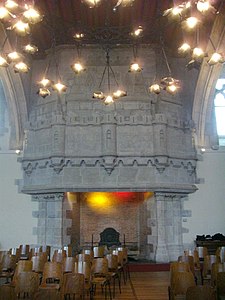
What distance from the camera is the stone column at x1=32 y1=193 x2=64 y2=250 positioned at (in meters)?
10.7

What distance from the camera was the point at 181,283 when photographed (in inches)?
193

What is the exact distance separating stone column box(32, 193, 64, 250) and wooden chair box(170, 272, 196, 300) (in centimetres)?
618

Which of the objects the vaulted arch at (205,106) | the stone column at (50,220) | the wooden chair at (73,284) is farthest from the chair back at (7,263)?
the vaulted arch at (205,106)

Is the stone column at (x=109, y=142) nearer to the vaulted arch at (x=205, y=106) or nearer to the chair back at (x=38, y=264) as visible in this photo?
the vaulted arch at (x=205, y=106)

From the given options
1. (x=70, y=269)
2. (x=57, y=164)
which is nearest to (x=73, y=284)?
(x=70, y=269)

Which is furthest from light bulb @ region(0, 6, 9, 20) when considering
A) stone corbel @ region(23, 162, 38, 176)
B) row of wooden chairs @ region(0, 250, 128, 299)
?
stone corbel @ region(23, 162, 38, 176)

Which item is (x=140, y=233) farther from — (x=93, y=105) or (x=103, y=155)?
(x=93, y=105)

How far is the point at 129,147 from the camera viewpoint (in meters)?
11.1

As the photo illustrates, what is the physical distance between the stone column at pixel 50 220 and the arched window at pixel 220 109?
596 cm

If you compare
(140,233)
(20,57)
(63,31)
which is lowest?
(140,233)

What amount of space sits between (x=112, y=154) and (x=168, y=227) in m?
2.85

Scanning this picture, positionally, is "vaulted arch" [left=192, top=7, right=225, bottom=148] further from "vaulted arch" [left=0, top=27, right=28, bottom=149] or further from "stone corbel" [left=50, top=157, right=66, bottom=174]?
"vaulted arch" [left=0, top=27, right=28, bottom=149]

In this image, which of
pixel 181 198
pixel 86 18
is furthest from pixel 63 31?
pixel 181 198

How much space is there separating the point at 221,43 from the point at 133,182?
15.8 feet
